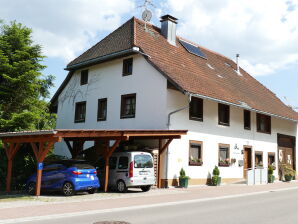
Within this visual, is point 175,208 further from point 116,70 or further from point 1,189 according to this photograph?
point 116,70

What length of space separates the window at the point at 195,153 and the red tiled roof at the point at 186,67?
117 inches

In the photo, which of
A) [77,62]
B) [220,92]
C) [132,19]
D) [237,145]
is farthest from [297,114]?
[77,62]

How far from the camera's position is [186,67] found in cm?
2355

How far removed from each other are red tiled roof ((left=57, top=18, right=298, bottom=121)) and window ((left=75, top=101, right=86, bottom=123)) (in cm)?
297

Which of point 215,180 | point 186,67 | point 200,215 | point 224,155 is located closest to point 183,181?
point 215,180

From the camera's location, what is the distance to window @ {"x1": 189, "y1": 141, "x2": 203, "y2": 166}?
21734 millimetres

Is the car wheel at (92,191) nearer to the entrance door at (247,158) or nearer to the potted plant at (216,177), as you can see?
the potted plant at (216,177)

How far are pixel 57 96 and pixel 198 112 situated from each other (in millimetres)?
11536

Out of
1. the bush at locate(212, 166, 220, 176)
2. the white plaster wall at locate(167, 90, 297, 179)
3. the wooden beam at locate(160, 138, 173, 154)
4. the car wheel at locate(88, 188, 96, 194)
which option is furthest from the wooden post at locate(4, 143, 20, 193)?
the bush at locate(212, 166, 220, 176)

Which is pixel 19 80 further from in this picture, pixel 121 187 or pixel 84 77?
pixel 121 187

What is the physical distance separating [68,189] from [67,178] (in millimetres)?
445

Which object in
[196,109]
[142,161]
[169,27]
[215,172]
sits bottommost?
[215,172]

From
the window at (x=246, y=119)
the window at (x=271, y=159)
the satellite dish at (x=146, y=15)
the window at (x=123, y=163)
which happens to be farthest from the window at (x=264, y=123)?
the window at (x=123, y=163)

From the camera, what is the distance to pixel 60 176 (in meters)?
15.3
